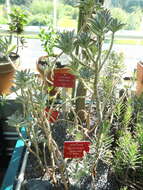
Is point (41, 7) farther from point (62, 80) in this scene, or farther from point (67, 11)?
point (62, 80)

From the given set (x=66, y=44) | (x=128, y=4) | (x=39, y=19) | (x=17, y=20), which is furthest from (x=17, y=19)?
(x=66, y=44)

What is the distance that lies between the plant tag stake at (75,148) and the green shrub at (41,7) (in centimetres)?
107

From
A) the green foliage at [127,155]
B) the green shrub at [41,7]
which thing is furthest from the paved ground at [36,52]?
the green foliage at [127,155]

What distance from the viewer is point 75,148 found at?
2.42 feet

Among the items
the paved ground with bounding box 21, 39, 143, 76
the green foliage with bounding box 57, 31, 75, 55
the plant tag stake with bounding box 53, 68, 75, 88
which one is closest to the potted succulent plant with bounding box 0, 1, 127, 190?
the green foliage with bounding box 57, 31, 75, 55

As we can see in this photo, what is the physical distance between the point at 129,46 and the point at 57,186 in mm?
1319

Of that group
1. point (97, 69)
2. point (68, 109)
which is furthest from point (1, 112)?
point (97, 69)

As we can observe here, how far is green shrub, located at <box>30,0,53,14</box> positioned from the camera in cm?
153

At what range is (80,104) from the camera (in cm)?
107

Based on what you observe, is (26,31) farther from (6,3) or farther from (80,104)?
(80,104)

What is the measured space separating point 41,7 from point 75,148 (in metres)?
1.13

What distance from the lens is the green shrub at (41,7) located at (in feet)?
5.01

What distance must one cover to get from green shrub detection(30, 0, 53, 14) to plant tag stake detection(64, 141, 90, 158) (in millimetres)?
1071

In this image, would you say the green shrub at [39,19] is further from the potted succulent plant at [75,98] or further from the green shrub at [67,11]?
the potted succulent plant at [75,98]
